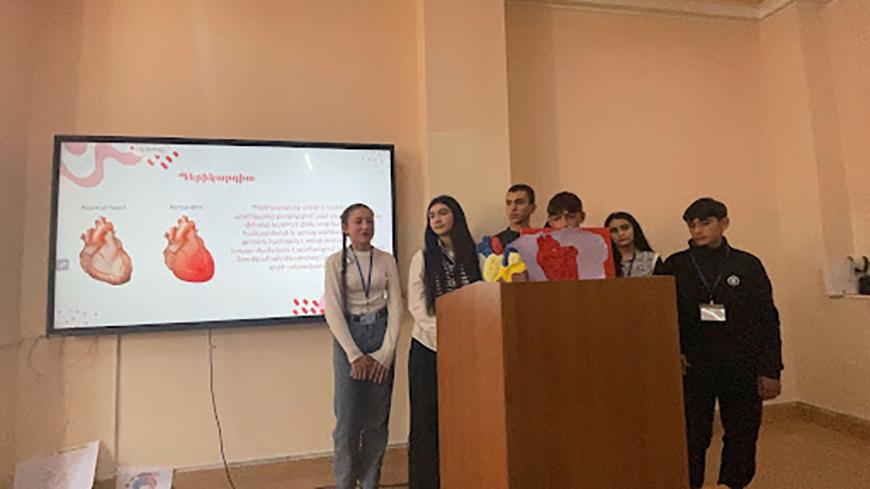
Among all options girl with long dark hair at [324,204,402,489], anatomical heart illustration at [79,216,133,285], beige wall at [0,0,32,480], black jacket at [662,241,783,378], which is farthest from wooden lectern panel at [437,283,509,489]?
beige wall at [0,0,32,480]

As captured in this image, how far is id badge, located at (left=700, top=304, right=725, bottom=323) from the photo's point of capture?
209 cm

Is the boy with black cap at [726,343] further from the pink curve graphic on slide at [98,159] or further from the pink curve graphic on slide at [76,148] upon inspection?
the pink curve graphic on slide at [76,148]

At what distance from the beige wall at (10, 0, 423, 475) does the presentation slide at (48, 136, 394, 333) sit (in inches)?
6.2

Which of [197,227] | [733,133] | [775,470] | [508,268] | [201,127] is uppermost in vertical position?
[733,133]

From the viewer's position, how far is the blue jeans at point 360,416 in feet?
7.45

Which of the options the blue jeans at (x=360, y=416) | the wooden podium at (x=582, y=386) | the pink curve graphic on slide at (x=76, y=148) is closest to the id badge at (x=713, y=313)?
the wooden podium at (x=582, y=386)

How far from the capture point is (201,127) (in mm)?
2891

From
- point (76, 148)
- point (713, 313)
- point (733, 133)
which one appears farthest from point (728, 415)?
point (76, 148)

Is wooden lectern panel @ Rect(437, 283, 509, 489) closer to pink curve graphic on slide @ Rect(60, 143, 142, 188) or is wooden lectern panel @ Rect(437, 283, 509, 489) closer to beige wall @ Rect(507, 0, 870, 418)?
pink curve graphic on slide @ Rect(60, 143, 142, 188)

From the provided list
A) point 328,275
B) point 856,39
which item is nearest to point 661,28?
point 856,39

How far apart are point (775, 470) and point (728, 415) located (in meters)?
0.90

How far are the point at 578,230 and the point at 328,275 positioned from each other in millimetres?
1384

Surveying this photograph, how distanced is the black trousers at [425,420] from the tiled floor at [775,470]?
0.52 m

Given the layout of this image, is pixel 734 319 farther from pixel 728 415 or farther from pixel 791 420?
pixel 791 420
